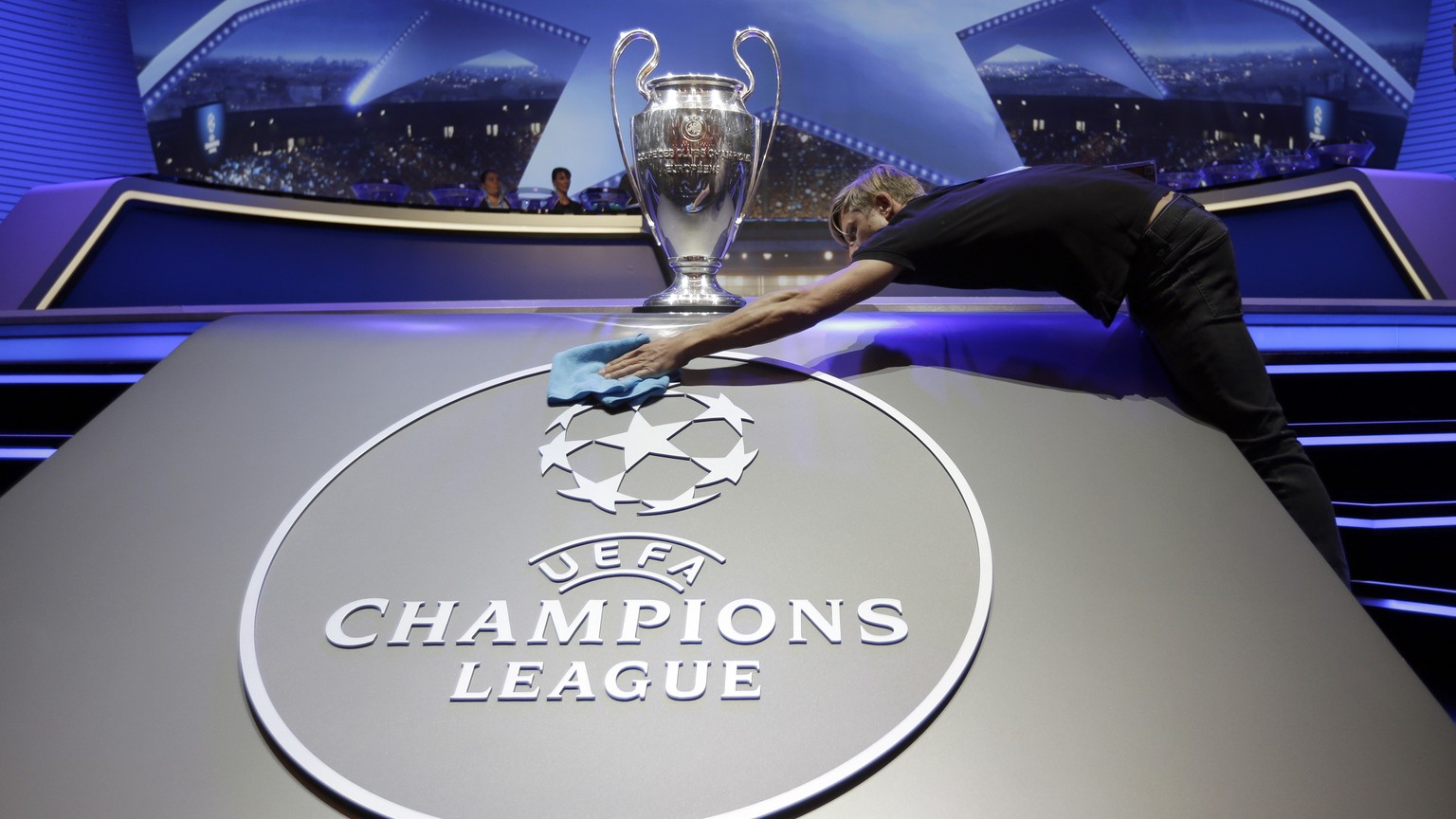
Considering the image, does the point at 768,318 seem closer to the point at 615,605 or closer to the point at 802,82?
the point at 615,605

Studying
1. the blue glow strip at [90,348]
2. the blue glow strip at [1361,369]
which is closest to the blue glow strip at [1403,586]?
the blue glow strip at [1361,369]

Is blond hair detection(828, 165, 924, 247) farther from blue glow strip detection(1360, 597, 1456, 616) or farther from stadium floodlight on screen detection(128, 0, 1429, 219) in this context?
stadium floodlight on screen detection(128, 0, 1429, 219)

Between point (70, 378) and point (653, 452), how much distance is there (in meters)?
1.00

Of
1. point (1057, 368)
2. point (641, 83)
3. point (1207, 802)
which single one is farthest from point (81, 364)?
point (1207, 802)

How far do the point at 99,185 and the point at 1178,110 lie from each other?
284 inches

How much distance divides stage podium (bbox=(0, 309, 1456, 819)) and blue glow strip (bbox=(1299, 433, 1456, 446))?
13.7 inches

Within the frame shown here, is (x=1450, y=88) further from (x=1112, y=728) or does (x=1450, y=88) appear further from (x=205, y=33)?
(x=205, y=33)

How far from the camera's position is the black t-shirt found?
1.18 metres

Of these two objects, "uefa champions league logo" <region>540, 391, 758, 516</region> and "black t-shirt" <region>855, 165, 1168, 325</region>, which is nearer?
"uefa champions league logo" <region>540, 391, 758, 516</region>

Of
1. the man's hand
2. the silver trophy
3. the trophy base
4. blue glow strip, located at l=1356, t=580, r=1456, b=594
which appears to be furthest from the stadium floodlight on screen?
the man's hand

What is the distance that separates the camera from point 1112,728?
75 cm

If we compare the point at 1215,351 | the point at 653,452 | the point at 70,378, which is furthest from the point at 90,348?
the point at 1215,351

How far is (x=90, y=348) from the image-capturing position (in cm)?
143

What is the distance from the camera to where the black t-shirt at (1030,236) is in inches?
46.6
